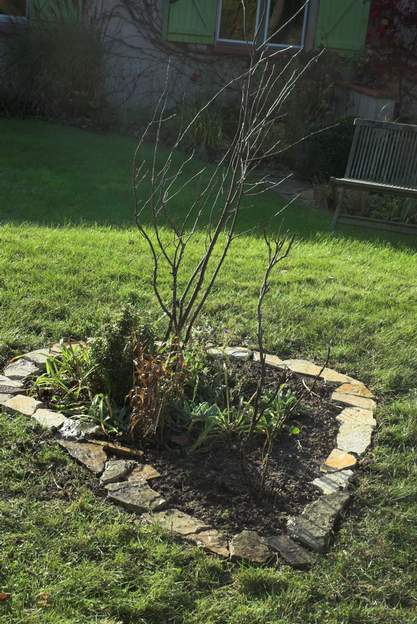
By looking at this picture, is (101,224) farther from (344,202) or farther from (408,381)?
(408,381)

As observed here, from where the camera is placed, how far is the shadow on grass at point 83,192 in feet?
22.1

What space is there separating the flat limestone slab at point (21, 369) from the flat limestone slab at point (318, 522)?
62.0 inches

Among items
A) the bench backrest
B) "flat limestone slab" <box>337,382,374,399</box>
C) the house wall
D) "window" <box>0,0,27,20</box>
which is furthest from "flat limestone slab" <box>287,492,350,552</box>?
"window" <box>0,0,27,20</box>

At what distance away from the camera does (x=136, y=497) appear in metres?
3.10

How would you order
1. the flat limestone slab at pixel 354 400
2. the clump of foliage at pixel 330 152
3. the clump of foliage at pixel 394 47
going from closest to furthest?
the flat limestone slab at pixel 354 400 → the clump of foliage at pixel 330 152 → the clump of foliage at pixel 394 47

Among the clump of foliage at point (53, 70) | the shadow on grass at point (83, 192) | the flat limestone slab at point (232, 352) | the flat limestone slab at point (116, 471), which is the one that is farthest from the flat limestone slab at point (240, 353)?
the clump of foliage at point (53, 70)

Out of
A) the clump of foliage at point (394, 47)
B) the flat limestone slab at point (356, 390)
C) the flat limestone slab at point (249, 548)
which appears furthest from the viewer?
the clump of foliage at point (394, 47)

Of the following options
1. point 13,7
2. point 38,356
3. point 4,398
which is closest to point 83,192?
point 38,356

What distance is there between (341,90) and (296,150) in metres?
2.01

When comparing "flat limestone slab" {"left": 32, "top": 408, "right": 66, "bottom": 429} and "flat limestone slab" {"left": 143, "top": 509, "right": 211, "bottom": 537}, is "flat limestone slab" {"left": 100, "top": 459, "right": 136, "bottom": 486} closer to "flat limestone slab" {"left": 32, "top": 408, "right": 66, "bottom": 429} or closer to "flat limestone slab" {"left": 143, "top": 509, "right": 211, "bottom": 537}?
"flat limestone slab" {"left": 143, "top": 509, "right": 211, "bottom": 537}

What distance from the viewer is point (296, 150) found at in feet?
31.9

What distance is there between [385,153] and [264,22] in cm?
495

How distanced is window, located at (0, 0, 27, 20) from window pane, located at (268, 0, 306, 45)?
11.5 ft

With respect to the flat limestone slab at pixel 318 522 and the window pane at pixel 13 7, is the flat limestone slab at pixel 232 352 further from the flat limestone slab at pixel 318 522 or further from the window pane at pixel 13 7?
the window pane at pixel 13 7
